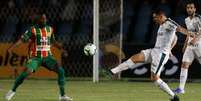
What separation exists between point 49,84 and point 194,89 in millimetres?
3770

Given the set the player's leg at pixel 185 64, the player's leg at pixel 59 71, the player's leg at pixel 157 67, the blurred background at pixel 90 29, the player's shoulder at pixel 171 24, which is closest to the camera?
the player's leg at pixel 157 67

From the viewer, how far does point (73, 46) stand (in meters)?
22.3

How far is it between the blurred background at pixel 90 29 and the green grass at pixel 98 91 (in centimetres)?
108

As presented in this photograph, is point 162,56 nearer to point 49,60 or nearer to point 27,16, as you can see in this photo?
point 49,60

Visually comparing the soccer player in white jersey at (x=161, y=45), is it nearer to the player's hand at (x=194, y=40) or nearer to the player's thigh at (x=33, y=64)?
the player's hand at (x=194, y=40)

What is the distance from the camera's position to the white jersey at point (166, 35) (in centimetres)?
1591

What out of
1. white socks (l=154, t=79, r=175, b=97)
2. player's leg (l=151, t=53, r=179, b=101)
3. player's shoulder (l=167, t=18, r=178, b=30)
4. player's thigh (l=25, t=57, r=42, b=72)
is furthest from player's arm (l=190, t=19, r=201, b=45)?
player's thigh (l=25, t=57, r=42, b=72)

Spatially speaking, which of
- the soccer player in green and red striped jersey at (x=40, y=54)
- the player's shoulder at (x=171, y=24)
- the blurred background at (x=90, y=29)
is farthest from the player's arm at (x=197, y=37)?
the blurred background at (x=90, y=29)

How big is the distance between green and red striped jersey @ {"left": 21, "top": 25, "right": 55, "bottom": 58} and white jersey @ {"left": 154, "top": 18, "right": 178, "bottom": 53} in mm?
2227

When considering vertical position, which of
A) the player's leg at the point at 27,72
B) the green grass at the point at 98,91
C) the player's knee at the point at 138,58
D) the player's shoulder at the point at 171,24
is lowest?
the green grass at the point at 98,91

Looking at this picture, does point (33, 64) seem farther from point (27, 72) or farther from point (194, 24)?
point (194, 24)

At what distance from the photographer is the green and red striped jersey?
1534 centimetres

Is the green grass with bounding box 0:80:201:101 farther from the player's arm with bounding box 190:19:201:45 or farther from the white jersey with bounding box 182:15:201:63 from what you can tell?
the player's arm with bounding box 190:19:201:45

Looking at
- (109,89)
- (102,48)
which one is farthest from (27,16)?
(109,89)
